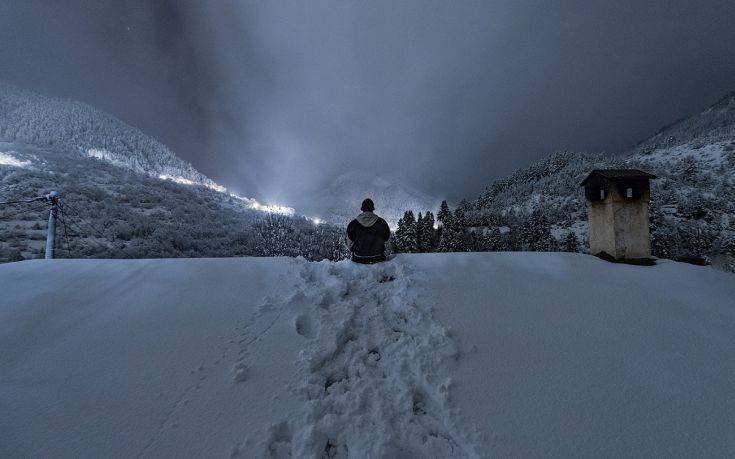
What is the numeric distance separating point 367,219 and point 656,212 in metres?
68.2

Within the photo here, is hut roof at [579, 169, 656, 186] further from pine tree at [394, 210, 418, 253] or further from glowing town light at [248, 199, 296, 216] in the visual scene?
glowing town light at [248, 199, 296, 216]

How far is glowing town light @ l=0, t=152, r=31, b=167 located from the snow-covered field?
5285 centimetres

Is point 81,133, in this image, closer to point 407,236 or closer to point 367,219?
point 407,236

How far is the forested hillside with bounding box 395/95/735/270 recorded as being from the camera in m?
42.6

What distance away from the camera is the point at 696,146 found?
75688 mm

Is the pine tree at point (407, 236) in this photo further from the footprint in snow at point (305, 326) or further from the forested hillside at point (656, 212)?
the footprint in snow at point (305, 326)

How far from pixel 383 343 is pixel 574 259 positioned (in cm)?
466

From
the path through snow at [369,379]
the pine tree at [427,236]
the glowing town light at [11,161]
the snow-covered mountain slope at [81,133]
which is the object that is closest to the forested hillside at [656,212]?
the pine tree at [427,236]

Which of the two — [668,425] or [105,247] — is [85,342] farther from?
[105,247]

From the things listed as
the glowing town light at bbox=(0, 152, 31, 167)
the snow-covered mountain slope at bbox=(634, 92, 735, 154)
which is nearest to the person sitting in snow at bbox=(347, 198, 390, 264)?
the glowing town light at bbox=(0, 152, 31, 167)

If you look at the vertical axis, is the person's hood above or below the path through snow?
above

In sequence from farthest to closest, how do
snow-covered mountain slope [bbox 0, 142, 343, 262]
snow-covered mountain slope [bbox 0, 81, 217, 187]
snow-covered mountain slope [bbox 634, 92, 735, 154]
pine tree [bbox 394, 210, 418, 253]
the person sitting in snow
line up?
snow-covered mountain slope [bbox 634, 92, 735, 154], snow-covered mountain slope [bbox 0, 81, 217, 187], pine tree [bbox 394, 210, 418, 253], snow-covered mountain slope [bbox 0, 142, 343, 262], the person sitting in snow

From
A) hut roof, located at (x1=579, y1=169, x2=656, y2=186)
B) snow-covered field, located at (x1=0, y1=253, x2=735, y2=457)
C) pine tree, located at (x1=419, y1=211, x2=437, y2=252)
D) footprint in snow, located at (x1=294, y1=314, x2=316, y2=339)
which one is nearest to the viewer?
snow-covered field, located at (x1=0, y1=253, x2=735, y2=457)

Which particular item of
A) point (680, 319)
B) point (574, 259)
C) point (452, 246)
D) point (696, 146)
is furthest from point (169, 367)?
point (696, 146)
